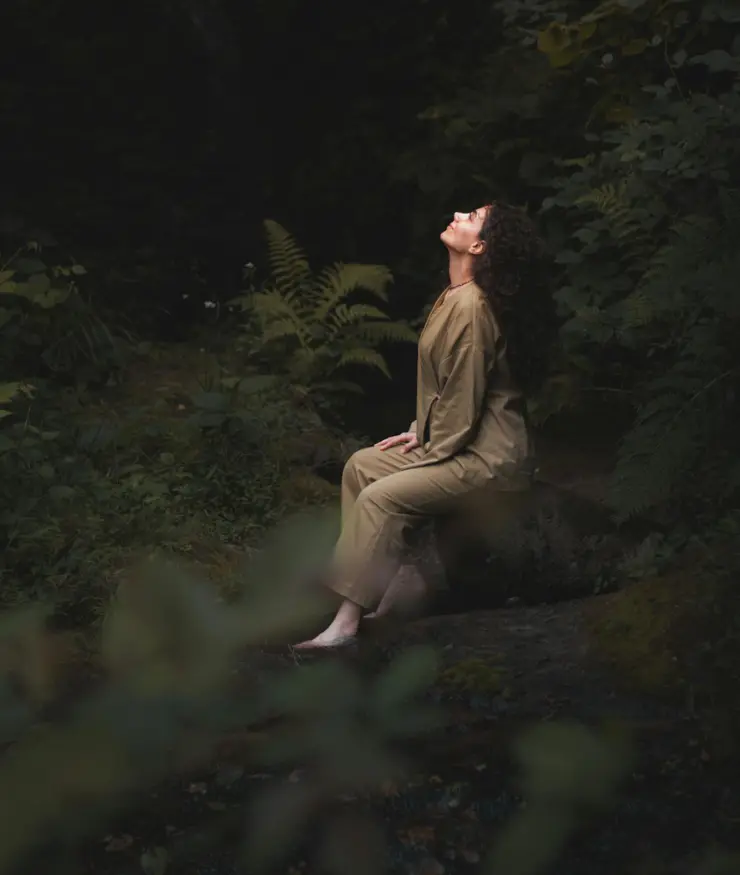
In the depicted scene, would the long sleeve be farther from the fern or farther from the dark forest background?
the fern

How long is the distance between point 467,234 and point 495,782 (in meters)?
2.32

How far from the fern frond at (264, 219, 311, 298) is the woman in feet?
9.75

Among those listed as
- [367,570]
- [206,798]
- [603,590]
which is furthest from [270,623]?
[603,590]

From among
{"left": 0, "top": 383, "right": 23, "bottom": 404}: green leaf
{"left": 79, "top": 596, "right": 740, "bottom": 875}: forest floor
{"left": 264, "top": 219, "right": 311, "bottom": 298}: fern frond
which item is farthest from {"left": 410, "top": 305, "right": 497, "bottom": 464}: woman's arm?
{"left": 264, "top": 219, "right": 311, "bottom": 298}: fern frond

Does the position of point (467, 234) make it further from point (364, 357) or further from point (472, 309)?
point (364, 357)

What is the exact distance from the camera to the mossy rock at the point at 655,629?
376 centimetres

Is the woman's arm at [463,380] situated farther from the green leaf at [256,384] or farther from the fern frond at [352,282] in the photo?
the fern frond at [352,282]

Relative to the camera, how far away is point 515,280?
4.39 m

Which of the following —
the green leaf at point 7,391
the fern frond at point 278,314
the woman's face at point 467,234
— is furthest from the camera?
the fern frond at point 278,314

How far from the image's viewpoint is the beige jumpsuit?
4.36m

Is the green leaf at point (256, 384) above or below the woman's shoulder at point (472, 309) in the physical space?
below

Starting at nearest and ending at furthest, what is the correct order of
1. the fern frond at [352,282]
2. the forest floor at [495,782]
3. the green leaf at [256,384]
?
1. the forest floor at [495,782]
2. the green leaf at [256,384]
3. the fern frond at [352,282]

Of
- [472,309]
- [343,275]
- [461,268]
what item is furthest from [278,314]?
[472,309]

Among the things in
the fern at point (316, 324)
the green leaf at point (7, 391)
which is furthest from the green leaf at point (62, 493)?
the fern at point (316, 324)
